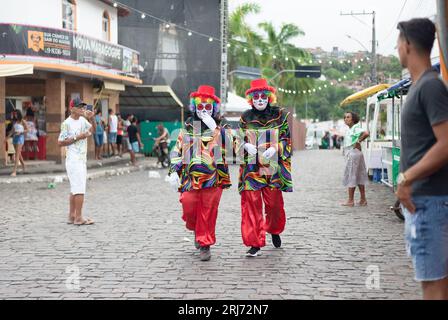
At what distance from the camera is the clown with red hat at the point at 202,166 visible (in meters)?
7.06

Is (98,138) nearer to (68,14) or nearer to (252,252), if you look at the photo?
(68,14)

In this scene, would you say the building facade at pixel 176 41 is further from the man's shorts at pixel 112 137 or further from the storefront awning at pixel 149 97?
the man's shorts at pixel 112 137

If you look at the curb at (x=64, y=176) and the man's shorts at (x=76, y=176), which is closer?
the man's shorts at (x=76, y=176)

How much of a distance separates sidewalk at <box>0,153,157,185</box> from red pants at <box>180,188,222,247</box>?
10.7 metres

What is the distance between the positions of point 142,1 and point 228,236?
2916 cm

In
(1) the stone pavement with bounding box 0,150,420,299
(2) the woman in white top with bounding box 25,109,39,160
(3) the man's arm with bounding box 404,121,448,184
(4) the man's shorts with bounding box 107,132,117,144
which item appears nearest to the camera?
(3) the man's arm with bounding box 404,121,448,184

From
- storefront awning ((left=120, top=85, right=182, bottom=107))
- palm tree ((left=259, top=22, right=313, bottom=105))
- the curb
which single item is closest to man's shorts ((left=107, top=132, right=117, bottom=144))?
the curb

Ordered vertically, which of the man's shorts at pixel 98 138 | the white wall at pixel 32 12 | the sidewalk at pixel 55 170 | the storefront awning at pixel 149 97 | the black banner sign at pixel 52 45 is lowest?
the sidewalk at pixel 55 170

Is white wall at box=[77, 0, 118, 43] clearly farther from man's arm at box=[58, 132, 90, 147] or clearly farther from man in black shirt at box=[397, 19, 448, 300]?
man in black shirt at box=[397, 19, 448, 300]

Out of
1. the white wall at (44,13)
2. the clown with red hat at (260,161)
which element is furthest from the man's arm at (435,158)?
the white wall at (44,13)

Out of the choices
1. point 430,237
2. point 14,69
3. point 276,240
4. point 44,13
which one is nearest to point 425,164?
point 430,237

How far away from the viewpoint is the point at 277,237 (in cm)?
768

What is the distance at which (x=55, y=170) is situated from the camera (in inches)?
778

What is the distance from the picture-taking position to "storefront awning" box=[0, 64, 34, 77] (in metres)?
17.7
